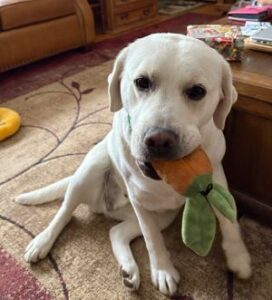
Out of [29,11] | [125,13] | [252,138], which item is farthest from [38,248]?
[125,13]

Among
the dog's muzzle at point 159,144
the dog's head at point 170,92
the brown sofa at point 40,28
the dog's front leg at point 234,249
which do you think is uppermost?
the dog's head at point 170,92

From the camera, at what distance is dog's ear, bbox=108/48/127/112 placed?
89 cm

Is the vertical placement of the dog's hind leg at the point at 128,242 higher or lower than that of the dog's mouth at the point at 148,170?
lower

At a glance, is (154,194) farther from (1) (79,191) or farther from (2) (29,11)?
(2) (29,11)

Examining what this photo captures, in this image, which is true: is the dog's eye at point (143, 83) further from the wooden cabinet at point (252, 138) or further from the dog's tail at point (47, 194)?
the dog's tail at point (47, 194)

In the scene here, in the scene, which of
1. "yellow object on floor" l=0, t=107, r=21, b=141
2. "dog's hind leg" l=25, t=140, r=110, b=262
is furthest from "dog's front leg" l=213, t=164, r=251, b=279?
"yellow object on floor" l=0, t=107, r=21, b=141

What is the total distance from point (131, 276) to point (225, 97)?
0.53m

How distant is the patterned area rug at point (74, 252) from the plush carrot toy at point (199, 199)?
0.89ft

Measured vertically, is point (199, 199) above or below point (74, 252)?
above

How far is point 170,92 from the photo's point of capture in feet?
2.53

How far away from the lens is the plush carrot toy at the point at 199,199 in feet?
2.56

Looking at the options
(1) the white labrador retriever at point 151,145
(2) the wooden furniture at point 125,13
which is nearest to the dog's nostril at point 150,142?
(1) the white labrador retriever at point 151,145

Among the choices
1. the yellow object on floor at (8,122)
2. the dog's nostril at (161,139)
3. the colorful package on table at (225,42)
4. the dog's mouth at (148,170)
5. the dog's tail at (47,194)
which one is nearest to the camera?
the dog's nostril at (161,139)

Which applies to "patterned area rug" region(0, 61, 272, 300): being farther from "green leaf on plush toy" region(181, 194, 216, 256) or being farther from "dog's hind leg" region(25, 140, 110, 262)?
"green leaf on plush toy" region(181, 194, 216, 256)
